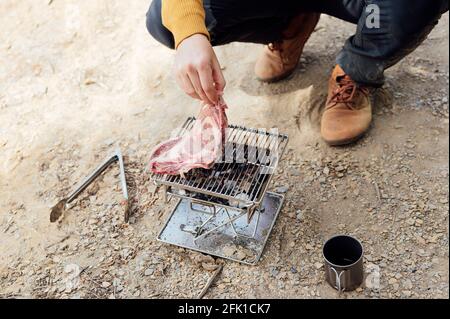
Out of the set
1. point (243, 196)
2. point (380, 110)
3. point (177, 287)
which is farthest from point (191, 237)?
point (380, 110)

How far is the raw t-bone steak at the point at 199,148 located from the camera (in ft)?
8.27

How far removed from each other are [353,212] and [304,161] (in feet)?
1.43

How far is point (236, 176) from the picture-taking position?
2566 mm

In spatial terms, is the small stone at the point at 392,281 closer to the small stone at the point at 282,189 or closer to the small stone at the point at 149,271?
the small stone at the point at 282,189

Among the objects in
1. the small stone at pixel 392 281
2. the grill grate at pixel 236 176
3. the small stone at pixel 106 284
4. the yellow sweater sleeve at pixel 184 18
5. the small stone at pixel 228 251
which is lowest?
the small stone at pixel 392 281

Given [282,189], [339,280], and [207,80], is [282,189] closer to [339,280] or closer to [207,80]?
[339,280]

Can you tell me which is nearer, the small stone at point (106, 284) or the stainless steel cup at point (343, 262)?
the stainless steel cup at point (343, 262)

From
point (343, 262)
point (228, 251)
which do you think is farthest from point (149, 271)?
point (343, 262)

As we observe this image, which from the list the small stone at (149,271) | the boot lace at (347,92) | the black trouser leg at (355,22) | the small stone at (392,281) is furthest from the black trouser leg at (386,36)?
the small stone at (149,271)

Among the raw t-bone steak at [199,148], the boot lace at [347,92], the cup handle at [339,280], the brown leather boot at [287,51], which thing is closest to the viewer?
the cup handle at [339,280]

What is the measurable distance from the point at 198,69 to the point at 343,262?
1.09 metres

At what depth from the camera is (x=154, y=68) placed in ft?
12.5

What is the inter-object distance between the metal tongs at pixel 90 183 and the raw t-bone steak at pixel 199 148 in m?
0.43
